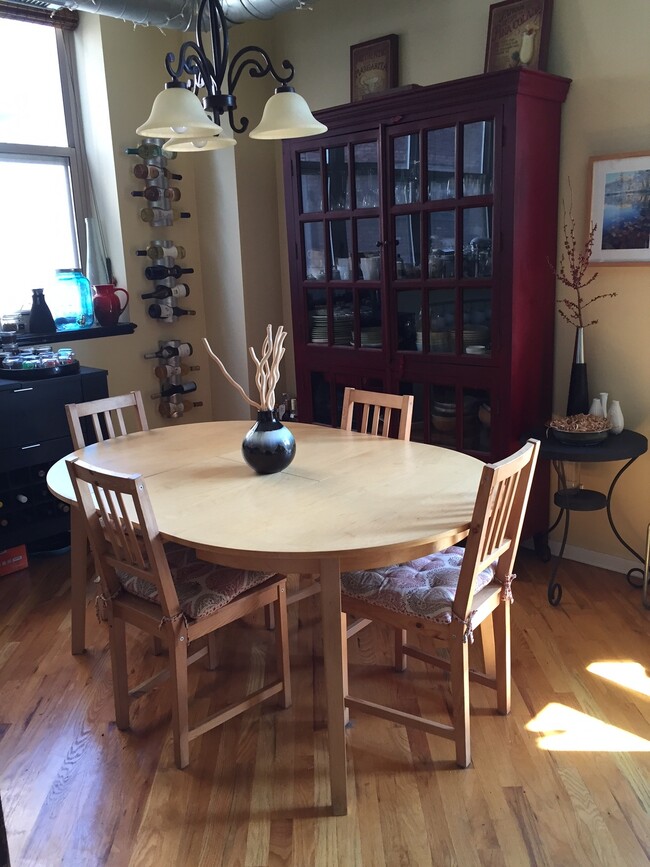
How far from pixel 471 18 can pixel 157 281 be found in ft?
6.42

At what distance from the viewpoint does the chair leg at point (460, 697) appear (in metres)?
1.89

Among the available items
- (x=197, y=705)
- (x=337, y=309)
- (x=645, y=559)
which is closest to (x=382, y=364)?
(x=337, y=309)

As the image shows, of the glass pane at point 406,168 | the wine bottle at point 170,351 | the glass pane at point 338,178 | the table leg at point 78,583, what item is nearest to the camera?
the table leg at point 78,583

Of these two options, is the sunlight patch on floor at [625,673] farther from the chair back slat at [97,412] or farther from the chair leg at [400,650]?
the chair back slat at [97,412]

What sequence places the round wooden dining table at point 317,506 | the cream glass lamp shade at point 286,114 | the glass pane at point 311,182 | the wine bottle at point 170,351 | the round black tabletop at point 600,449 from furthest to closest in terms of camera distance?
the wine bottle at point 170,351 → the glass pane at point 311,182 → the round black tabletop at point 600,449 → the cream glass lamp shade at point 286,114 → the round wooden dining table at point 317,506

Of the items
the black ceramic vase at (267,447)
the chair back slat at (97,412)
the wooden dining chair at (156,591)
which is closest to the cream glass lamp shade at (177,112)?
the black ceramic vase at (267,447)

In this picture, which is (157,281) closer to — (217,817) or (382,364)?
(382,364)

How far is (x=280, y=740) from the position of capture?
213cm

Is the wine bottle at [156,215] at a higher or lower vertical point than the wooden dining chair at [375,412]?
higher

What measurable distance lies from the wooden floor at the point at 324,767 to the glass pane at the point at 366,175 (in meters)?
1.82

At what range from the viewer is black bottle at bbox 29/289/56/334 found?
11.4 ft

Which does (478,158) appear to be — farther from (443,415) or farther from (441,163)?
(443,415)

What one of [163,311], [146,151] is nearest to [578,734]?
[163,311]

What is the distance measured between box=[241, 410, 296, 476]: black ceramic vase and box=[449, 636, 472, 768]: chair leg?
2.38 ft
